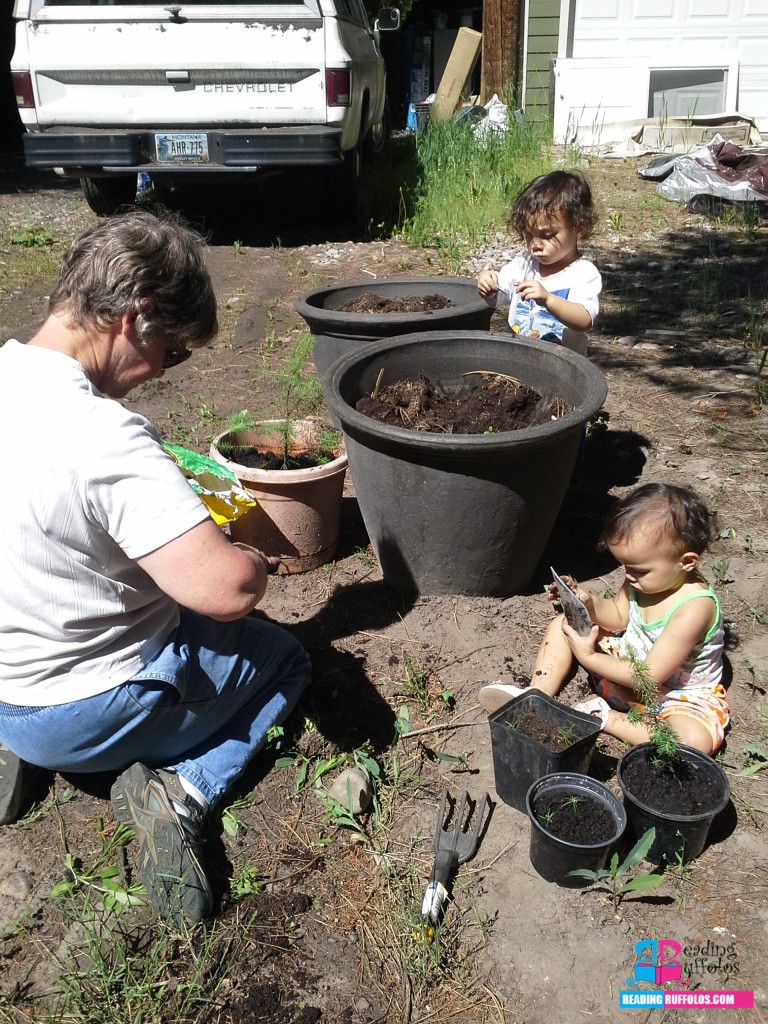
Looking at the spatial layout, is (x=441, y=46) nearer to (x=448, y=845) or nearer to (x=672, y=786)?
(x=672, y=786)

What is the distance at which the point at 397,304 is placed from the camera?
4078 mm

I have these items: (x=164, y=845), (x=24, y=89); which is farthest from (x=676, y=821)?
(x=24, y=89)

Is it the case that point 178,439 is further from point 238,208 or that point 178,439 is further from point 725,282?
point 238,208

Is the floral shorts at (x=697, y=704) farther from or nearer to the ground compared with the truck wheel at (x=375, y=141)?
nearer to the ground

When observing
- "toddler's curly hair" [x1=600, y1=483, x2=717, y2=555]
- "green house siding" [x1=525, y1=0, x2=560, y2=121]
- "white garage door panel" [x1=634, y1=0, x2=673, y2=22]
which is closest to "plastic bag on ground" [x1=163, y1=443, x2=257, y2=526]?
"toddler's curly hair" [x1=600, y1=483, x2=717, y2=555]

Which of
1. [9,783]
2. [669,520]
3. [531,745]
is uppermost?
[669,520]

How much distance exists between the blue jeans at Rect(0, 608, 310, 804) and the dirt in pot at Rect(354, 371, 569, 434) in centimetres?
95

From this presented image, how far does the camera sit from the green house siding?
10344 millimetres

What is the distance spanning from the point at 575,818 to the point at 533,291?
1.96 metres

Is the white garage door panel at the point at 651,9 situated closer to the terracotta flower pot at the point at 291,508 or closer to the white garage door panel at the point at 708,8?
the white garage door panel at the point at 708,8

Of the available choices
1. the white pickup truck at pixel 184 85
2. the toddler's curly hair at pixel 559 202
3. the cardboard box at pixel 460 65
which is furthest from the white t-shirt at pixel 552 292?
the cardboard box at pixel 460 65

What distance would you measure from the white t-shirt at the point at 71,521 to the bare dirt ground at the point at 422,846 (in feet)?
0.33

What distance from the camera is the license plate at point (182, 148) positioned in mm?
6270

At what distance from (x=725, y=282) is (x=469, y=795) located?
485 centimetres
